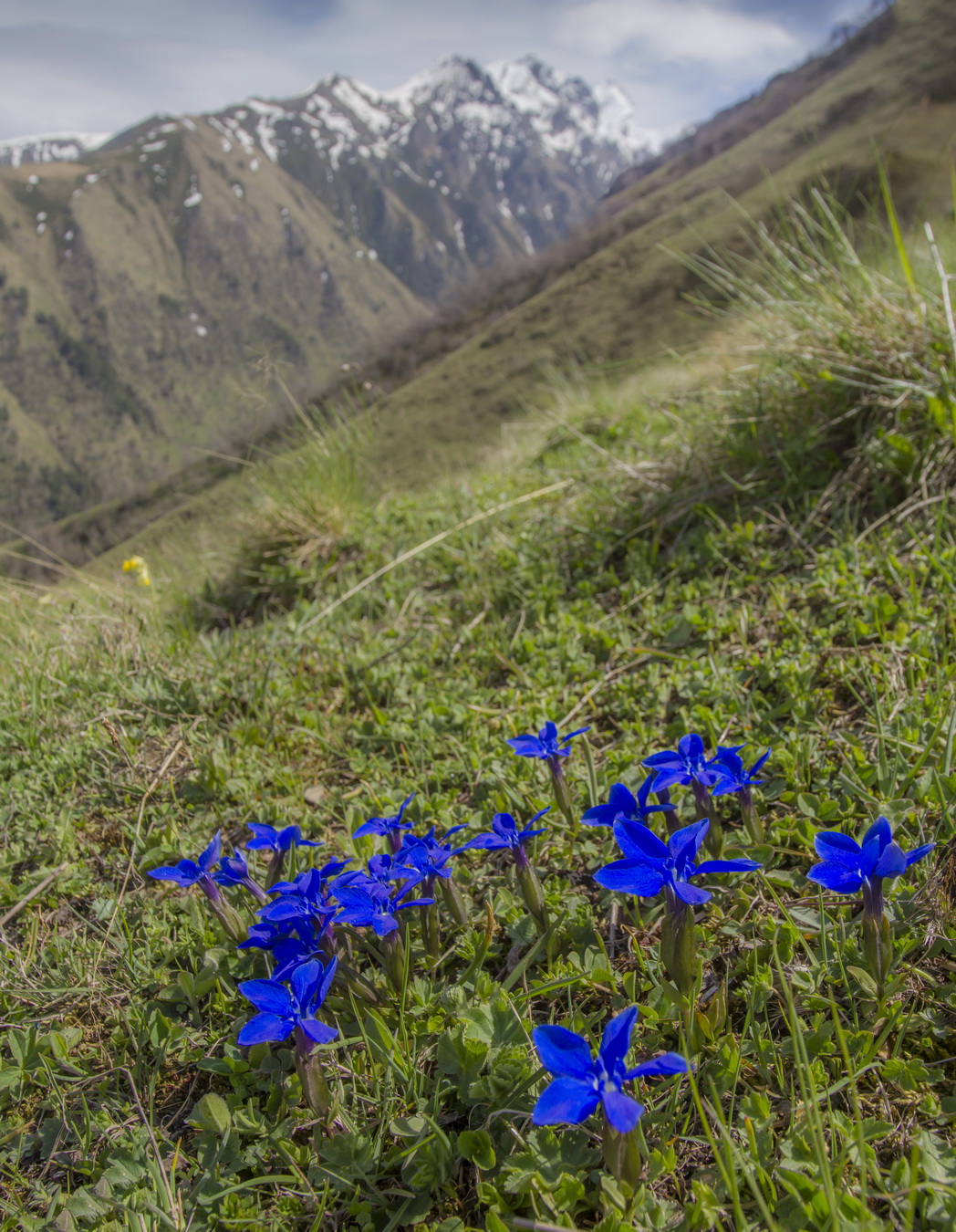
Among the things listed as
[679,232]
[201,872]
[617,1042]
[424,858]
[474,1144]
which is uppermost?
[679,232]

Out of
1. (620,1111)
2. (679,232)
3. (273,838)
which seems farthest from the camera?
(679,232)

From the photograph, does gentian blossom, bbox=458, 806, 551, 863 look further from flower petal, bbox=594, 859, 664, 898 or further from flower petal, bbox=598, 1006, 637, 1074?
flower petal, bbox=598, 1006, 637, 1074

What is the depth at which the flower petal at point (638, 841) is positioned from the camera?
117cm

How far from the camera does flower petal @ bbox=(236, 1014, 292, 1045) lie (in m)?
1.05

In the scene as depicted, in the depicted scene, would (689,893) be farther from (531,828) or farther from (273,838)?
(273,838)

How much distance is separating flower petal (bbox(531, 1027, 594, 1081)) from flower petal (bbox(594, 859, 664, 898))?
220 mm

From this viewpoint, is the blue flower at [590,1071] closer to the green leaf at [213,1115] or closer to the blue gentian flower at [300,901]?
the blue gentian flower at [300,901]

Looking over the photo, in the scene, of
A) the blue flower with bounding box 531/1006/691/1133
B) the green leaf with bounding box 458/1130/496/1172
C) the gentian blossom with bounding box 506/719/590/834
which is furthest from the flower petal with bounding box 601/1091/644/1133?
the gentian blossom with bounding box 506/719/590/834

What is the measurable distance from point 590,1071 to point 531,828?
639 mm

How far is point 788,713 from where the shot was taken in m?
2.11

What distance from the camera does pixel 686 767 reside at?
145 centimetres

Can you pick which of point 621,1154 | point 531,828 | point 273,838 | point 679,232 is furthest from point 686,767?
point 679,232

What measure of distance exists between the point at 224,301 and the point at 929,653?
178 m

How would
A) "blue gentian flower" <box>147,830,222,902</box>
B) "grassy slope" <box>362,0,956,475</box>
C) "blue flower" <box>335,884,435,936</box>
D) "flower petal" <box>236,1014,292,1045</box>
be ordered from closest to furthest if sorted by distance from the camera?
"flower petal" <box>236,1014,292,1045</box> < "blue flower" <box>335,884,435,936</box> < "blue gentian flower" <box>147,830,222,902</box> < "grassy slope" <box>362,0,956,475</box>
